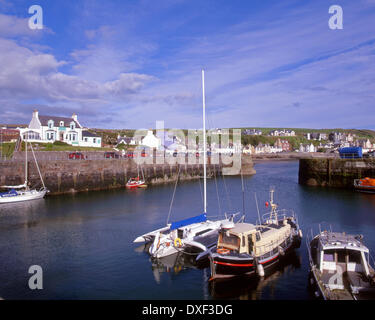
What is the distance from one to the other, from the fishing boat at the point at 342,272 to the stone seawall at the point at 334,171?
3567 centimetres

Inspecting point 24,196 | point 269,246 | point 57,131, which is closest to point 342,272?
point 269,246

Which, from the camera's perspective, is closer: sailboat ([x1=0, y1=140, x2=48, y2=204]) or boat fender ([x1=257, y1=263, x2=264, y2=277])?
boat fender ([x1=257, y1=263, x2=264, y2=277])

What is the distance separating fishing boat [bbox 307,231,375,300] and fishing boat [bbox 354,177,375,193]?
3097 cm

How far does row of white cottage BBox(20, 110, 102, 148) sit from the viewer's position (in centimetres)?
6078

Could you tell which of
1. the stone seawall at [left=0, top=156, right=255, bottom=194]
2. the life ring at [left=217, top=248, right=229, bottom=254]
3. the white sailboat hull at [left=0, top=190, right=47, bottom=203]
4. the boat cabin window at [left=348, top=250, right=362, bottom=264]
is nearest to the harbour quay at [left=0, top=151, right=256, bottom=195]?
the stone seawall at [left=0, top=156, right=255, bottom=194]

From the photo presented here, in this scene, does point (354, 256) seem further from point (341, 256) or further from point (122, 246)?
point (122, 246)

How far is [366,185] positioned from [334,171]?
271 inches

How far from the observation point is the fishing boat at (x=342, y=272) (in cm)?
1200

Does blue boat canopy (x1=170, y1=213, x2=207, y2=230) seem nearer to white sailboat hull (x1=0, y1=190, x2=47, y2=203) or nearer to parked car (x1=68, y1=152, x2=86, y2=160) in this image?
white sailboat hull (x1=0, y1=190, x2=47, y2=203)

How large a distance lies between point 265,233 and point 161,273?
6133 mm

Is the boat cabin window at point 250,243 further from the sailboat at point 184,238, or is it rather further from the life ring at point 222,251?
the sailboat at point 184,238

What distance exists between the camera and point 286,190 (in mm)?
45812
